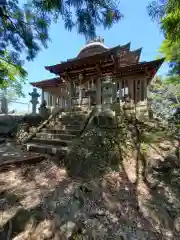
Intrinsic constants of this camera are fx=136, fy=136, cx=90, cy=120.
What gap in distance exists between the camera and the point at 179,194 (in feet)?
9.20

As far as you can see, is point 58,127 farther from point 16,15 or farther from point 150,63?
point 150,63

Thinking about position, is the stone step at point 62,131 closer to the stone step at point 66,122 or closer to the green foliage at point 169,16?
the stone step at point 66,122

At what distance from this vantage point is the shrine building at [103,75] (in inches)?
266

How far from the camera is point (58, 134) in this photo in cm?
493

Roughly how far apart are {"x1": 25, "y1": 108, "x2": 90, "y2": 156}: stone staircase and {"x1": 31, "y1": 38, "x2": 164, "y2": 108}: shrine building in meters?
1.68

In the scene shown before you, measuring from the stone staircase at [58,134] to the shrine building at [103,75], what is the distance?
66.2 inches

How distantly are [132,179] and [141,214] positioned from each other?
0.84 m

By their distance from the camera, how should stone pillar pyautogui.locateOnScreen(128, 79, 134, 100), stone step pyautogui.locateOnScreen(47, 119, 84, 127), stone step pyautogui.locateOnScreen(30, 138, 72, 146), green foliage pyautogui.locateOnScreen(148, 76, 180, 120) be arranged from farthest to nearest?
green foliage pyautogui.locateOnScreen(148, 76, 180, 120) < stone pillar pyautogui.locateOnScreen(128, 79, 134, 100) < stone step pyautogui.locateOnScreen(47, 119, 84, 127) < stone step pyautogui.locateOnScreen(30, 138, 72, 146)

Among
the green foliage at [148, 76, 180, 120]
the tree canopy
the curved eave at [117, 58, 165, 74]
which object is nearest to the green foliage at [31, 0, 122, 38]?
the tree canopy

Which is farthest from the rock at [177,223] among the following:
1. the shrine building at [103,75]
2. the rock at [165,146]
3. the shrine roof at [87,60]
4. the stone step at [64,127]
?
the shrine roof at [87,60]

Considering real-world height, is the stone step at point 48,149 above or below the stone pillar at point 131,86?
below

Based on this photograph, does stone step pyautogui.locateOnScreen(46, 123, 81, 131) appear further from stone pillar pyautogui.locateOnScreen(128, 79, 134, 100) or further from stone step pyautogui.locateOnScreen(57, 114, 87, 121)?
stone pillar pyautogui.locateOnScreen(128, 79, 134, 100)

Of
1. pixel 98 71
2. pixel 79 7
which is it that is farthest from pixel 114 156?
pixel 98 71

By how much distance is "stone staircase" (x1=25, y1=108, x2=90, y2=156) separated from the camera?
422 cm
